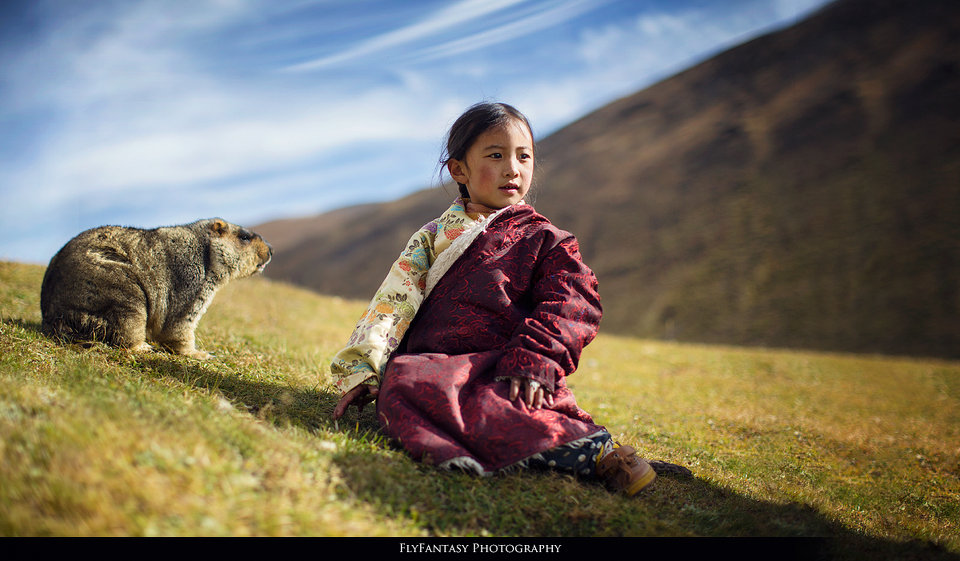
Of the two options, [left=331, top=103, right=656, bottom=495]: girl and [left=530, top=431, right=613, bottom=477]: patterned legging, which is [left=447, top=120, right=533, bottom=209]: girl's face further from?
[left=530, top=431, right=613, bottom=477]: patterned legging

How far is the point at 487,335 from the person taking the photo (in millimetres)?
3633

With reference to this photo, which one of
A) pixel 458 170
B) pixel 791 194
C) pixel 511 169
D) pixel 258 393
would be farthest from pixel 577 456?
pixel 791 194

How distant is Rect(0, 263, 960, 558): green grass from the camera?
2.12m

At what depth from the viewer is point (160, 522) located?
6.44 ft

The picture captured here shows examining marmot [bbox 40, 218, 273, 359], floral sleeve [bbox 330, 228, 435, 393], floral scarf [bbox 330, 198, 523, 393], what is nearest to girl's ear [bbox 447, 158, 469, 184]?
floral scarf [bbox 330, 198, 523, 393]

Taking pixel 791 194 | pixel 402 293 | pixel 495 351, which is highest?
pixel 791 194

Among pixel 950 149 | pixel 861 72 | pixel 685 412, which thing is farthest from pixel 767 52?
pixel 685 412

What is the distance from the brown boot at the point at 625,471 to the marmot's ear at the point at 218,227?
14.2ft

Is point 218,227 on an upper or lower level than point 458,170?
lower

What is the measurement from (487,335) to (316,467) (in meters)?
1.36

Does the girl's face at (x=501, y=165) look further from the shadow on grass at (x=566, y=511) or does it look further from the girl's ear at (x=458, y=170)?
the shadow on grass at (x=566, y=511)

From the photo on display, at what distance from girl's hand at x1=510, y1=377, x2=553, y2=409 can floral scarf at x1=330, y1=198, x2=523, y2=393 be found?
954 millimetres

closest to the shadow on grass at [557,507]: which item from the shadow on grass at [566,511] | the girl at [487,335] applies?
the shadow on grass at [566,511]

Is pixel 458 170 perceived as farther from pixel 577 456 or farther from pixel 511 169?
pixel 577 456
